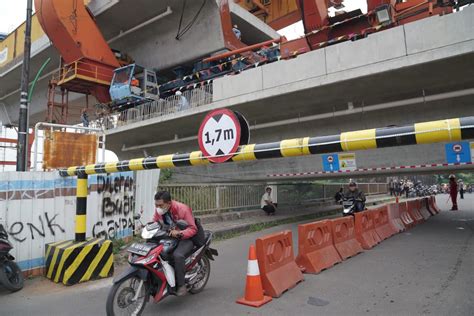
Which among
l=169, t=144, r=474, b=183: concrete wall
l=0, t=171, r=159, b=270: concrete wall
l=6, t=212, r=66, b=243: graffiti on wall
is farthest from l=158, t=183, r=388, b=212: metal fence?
l=6, t=212, r=66, b=243: graffiti on wall

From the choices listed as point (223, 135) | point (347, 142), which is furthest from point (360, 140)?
point (223, 135)

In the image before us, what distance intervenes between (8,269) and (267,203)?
461 inches

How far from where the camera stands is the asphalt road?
14.7ft

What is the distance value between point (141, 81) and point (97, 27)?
4598 millimetres

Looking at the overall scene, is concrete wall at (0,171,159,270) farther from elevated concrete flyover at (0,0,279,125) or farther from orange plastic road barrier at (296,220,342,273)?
elevated concrete flyover at (0,0,279,125)

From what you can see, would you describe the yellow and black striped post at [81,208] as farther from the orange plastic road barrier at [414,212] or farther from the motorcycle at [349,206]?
the orange plastic road barrier at [414,212]

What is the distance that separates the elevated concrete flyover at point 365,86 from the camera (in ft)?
32.9

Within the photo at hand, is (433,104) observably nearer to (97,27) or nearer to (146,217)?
(146,217)

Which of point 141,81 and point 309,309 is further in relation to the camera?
point 141,81

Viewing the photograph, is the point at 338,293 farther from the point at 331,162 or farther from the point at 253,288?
the point at 331,162

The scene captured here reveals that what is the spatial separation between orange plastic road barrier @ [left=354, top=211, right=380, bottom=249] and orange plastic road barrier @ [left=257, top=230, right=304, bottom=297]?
3.09 meters

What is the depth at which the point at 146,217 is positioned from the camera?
30.9 ft

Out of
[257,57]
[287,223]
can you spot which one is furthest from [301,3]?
[287,223]

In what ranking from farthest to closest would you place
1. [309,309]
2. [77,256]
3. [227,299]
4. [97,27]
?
[97,27]
[77,256]
[227,299]
[309,309]
